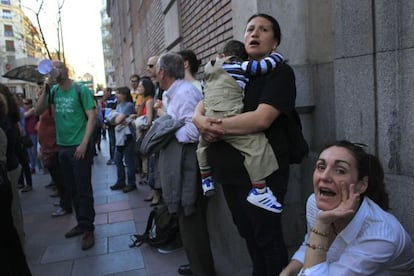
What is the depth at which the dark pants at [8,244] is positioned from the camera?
3.00 metres

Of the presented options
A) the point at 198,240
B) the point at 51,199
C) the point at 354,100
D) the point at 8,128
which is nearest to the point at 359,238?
the point at 354,100

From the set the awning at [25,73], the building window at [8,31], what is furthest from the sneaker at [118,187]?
the building window at [8,31]

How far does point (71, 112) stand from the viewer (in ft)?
15.1

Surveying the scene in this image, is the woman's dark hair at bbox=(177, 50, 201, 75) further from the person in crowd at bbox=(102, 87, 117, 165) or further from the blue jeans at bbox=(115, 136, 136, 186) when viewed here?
the person in crowd at bbox=(102, 87, 117, 165)

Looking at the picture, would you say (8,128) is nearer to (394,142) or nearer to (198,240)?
(198,240)

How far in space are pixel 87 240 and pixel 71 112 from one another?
4.83 feet

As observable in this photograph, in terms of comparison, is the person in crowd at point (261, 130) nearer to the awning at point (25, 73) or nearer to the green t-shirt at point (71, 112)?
the green t-shirt at point (71, 112)

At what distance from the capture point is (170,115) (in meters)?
3.38

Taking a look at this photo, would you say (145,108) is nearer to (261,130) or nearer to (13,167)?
(13,167)

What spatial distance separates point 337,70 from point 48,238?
3987 mm

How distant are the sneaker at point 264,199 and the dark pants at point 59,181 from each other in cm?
420

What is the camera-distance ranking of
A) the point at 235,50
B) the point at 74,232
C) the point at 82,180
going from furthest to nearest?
the point at 74,232
the point at 82,180
the point at 235,50

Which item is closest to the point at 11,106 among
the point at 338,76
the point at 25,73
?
the point at 338,76

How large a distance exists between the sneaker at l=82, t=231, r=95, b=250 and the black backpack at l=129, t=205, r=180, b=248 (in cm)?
56
